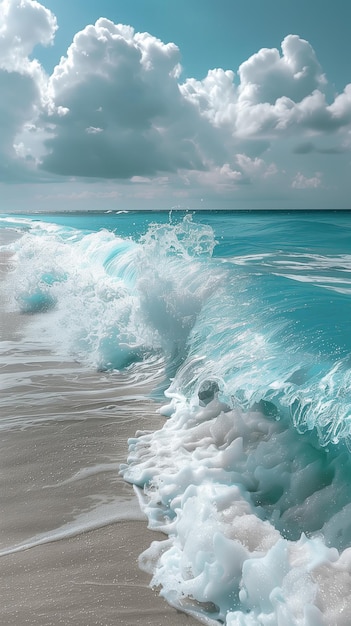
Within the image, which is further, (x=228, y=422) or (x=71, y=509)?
(x=228, y=422)

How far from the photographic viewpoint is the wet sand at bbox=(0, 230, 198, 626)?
2.46 meters

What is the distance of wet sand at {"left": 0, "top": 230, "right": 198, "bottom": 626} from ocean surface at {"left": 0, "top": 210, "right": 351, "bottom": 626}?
0.05 metres

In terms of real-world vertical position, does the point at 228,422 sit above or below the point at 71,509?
above

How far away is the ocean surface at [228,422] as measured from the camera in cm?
247

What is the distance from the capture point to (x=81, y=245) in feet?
58.8

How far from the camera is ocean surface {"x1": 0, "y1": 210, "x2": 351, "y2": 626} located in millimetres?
2473

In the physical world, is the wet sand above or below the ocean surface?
below

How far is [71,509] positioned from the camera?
3281 millimetres

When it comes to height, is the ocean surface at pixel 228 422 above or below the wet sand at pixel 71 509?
above

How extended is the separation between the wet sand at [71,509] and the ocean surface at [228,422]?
0.05m

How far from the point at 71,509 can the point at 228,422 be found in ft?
4.62

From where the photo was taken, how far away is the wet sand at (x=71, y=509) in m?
2.46

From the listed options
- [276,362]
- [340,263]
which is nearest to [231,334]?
[276,362]

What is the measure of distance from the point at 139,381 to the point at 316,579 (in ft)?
12.0
